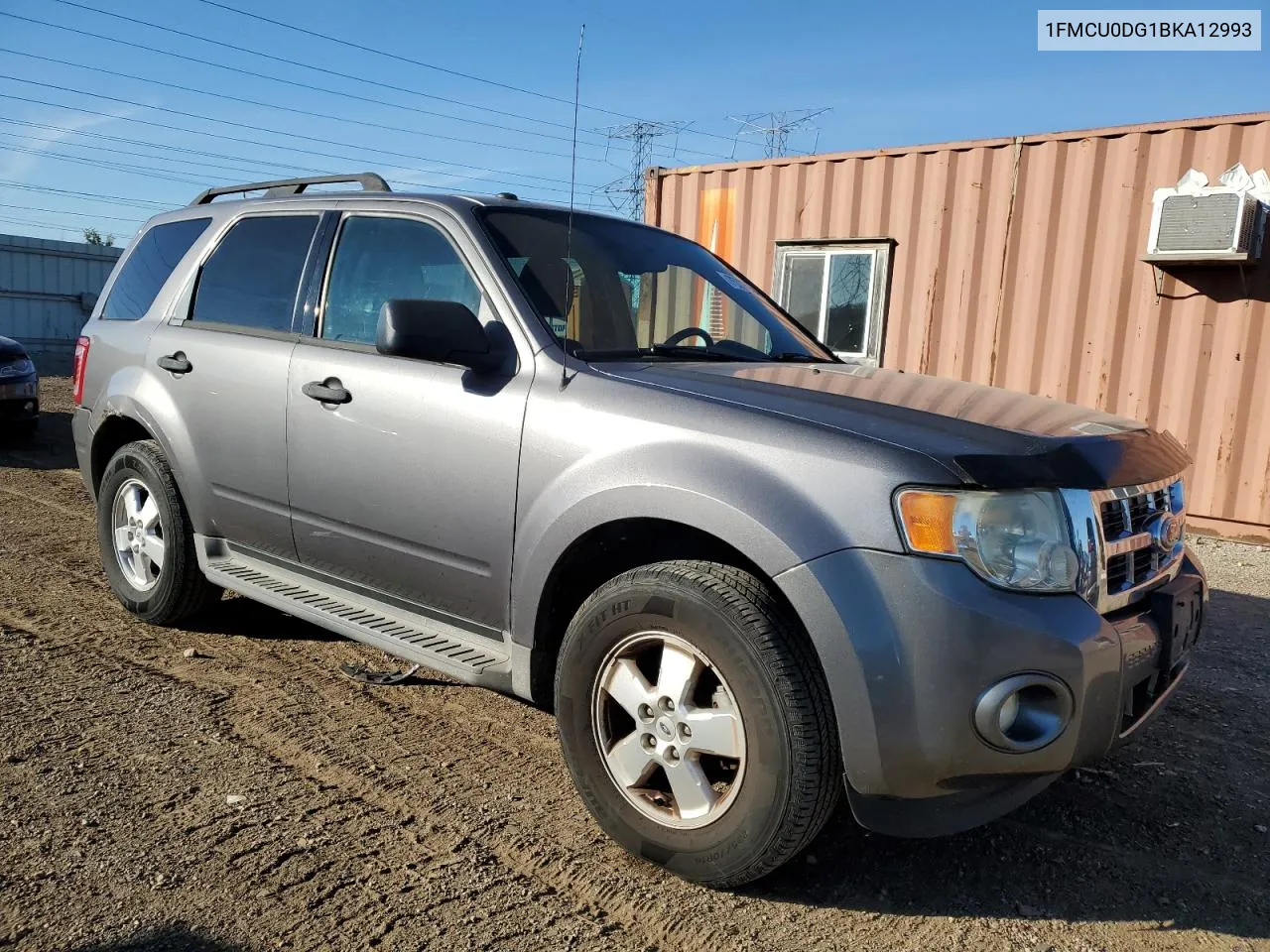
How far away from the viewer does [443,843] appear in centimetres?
249

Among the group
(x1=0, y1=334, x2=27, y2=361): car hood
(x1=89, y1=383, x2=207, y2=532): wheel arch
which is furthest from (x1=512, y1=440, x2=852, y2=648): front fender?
(x1=0, y1=334, x2=27, y2=361): car hood

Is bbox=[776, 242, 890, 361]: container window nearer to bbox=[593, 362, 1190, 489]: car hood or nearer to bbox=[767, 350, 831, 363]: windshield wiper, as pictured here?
bbox=[767, 350, 831, 363]: windshield wiper

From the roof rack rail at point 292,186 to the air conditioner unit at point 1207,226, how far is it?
5981mm

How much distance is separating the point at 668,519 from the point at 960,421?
2.50ft

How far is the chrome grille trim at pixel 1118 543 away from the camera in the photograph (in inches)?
82.1

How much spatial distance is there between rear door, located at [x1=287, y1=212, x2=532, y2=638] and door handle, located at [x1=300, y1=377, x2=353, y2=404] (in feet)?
0.05

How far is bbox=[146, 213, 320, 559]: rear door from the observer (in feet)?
11.3

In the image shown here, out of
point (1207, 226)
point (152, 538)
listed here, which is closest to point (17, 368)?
point (152, 538)

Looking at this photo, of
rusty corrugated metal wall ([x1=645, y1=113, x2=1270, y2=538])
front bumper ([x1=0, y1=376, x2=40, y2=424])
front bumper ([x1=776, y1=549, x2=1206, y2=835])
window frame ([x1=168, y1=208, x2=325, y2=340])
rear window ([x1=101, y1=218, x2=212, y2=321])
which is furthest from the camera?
front bumper ([x1=0, y1=376, x2=40, y2=424])

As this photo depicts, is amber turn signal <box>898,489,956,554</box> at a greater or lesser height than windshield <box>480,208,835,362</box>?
lesser

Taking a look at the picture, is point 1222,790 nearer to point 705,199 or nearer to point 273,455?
point 273,455

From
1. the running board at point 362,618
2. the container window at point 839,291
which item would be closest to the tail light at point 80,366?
the running board at point 362,618

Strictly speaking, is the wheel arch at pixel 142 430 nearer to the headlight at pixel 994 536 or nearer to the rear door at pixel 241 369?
the rear door at pixel 241 369

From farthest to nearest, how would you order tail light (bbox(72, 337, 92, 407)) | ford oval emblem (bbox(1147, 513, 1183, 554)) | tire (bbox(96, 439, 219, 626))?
tail light (bbox(72, 337, 92, 407)) < tire (bbox(96, 439, 219, 626)) < ford oval emblem (bbox(1147, 513, 1183, 554))
